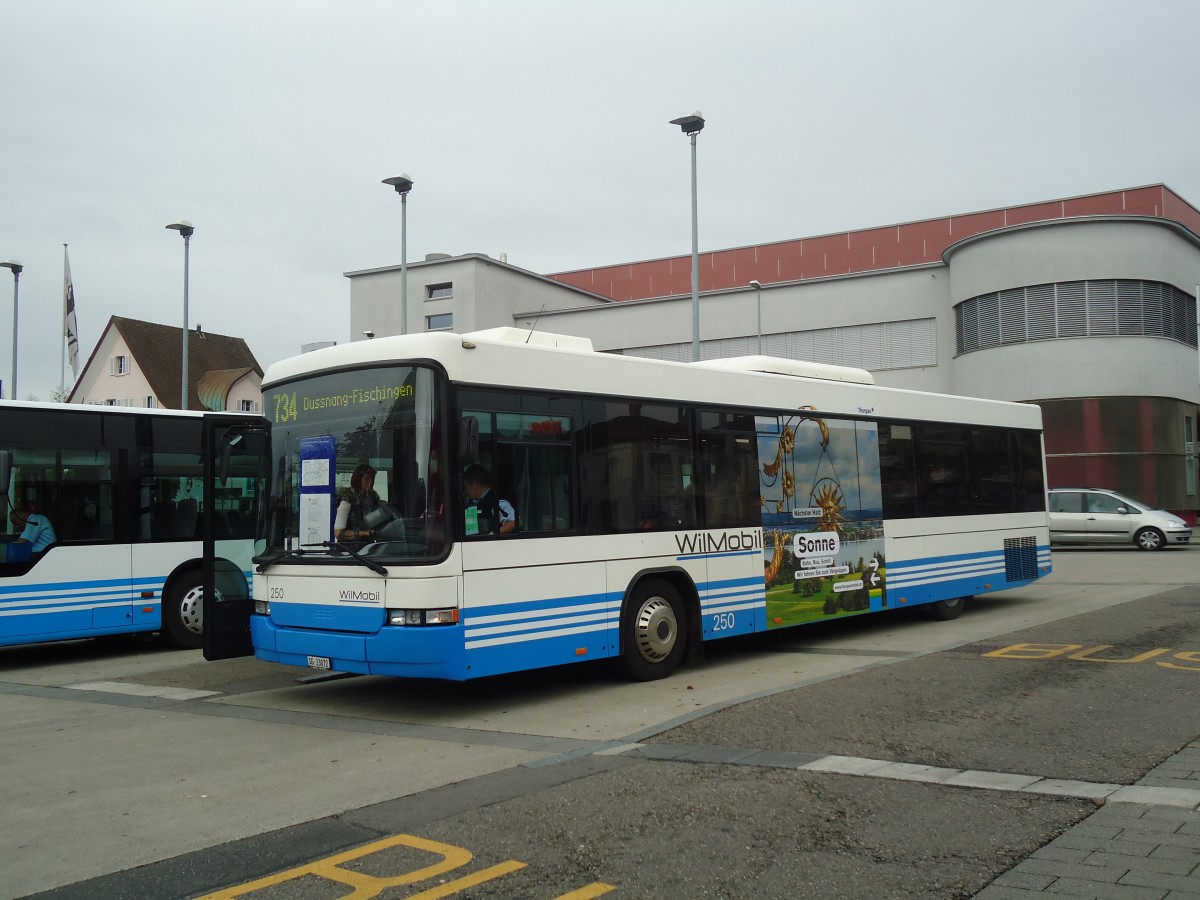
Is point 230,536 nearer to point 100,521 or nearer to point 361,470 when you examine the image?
point 361,470

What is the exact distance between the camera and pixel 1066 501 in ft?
95.6

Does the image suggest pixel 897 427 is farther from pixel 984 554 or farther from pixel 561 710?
pixel 561 710

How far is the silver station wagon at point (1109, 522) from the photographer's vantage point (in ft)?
90.6

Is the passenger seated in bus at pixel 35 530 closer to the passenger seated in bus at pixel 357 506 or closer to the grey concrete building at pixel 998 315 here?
the passenger seated in bus at pixel 357 506

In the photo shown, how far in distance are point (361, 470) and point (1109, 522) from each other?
24731 mm

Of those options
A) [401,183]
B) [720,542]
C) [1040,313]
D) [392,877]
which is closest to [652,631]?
[720,542]

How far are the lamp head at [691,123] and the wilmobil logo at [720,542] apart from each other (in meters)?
11.2

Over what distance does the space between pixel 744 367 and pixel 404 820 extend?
735 centimetres

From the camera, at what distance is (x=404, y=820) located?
5.82 metres

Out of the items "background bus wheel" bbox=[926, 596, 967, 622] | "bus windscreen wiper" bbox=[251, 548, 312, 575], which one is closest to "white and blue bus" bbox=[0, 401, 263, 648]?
"bus windscreen wiper" bbox=[251, 548, 312, 575]

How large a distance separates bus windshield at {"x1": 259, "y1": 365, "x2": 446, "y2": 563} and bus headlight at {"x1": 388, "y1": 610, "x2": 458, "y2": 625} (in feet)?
1.30

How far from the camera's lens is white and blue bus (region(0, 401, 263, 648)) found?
39.7ft

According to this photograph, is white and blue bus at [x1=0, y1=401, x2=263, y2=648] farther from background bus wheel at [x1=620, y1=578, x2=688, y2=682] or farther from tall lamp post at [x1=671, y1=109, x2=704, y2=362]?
tall lamp post at [x1=671, y1=109, x2=704, y2=362]

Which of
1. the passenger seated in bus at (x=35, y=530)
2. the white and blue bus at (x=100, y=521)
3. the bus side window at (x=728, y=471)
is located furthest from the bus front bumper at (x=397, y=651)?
the passenger seated in bus at (x=35, y=530)
